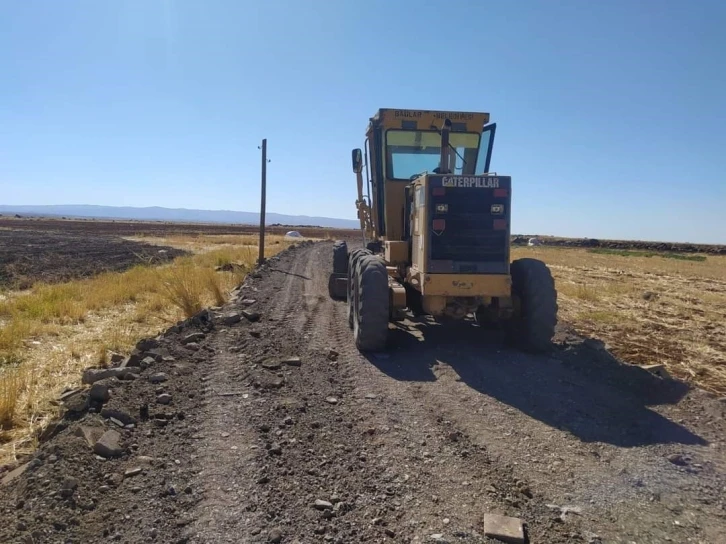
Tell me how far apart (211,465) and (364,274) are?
3982mm

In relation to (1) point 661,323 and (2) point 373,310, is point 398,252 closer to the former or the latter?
(2) point 373,310

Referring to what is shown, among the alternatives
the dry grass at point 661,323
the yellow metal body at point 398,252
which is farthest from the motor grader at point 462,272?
the dry grass at point 661,323

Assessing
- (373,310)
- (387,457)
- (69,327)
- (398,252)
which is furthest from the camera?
(69,327)

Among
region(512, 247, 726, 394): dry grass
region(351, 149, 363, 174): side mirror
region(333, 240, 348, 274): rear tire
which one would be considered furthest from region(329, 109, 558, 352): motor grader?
region(333, 240, 348, 274): rear tire

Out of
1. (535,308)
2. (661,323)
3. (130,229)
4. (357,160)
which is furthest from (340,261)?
(130,229)

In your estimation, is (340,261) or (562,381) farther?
(340,261)

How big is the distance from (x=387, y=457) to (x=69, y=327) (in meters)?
7.28

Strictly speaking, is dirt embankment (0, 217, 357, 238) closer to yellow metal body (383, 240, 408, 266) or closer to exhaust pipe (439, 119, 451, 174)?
yellow metal body (383, 240, 408, 266)

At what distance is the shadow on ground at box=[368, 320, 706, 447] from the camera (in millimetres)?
5281

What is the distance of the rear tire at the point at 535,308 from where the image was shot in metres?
7.67

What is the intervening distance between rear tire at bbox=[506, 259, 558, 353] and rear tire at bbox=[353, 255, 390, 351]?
1.93 meters

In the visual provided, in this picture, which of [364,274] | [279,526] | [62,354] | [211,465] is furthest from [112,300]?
[279,526]

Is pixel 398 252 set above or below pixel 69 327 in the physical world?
above

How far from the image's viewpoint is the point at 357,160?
10.7 m
